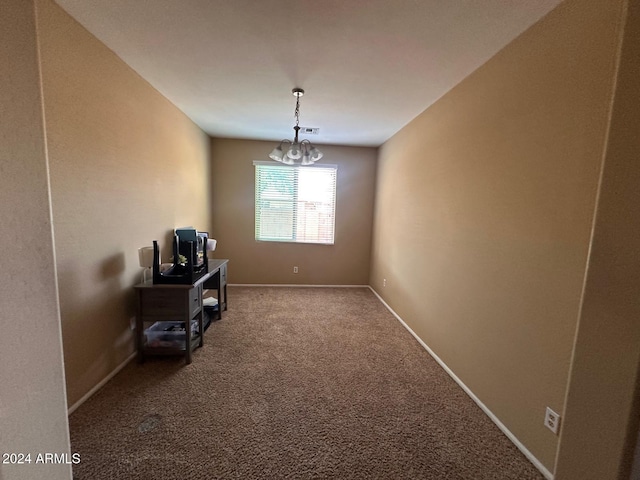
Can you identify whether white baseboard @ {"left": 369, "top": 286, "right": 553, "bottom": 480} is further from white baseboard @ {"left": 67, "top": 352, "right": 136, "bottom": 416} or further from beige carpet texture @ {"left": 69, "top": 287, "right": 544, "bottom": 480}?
white baseboard @ {"left": 67, "top": 352, "right": 136, "bottom": 416}

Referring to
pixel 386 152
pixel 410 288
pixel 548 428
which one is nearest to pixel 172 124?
pixel 386 152

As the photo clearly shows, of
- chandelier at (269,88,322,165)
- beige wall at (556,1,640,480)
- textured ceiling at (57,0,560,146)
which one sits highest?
textured ceiling at (57,0,560,146)

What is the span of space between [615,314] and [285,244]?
4317mm

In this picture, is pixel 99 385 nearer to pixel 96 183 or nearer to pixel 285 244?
pixel 96 183

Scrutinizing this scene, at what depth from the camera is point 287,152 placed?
273cm

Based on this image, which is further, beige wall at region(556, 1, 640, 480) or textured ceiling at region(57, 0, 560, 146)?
textured ceiling at region(57, 0, 560, 146)

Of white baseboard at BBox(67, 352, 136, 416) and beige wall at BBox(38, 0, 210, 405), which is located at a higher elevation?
beige wall at BBox(38, 0, 210, 405)

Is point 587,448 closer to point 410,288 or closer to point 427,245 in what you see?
point 427,245

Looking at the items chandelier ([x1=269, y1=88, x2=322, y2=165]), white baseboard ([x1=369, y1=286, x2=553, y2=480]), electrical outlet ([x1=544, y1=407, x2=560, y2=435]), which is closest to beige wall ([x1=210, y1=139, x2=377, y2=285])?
chandelier ([x1=269, y1=88, x2=322, y2=165])

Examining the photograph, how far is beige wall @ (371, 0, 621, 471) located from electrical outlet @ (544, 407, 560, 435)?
0.11ft

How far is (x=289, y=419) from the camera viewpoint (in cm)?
173

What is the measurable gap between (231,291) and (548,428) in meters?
4.01

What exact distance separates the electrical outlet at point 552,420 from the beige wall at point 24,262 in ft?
7.32

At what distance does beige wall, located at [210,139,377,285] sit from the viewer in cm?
445
